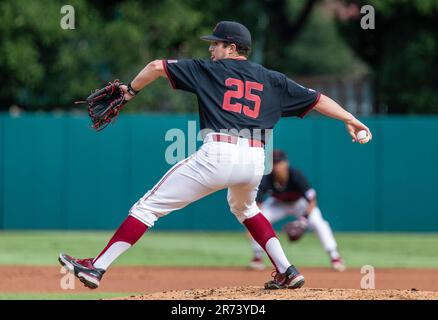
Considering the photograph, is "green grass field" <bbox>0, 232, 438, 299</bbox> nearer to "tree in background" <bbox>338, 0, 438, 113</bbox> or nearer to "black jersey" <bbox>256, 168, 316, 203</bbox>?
"black jersey" <bbox>256, 168, 316, 203</bbox>

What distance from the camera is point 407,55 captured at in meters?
22.2

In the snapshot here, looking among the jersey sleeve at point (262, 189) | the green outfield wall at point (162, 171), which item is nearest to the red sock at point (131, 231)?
the jersey sleeve at point (262, 189)

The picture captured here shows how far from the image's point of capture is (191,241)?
53.7ft

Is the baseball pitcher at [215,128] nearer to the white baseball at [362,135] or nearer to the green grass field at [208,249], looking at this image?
the white baseball at [362,135]

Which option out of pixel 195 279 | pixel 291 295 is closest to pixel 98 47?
pixel 195 279

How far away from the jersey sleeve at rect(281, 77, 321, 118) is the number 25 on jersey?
252mm

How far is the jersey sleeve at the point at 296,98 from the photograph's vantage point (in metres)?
7.37

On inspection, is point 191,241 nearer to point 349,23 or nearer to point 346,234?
point 346,234

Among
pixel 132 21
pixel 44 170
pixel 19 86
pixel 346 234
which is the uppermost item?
pixel 132 21

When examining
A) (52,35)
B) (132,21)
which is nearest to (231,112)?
(52,35)

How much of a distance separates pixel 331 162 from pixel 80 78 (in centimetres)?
561

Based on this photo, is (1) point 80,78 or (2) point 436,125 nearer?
(2) point 436,125

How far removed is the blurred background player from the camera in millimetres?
12172

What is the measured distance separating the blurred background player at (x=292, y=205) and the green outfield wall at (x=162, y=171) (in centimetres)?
504
